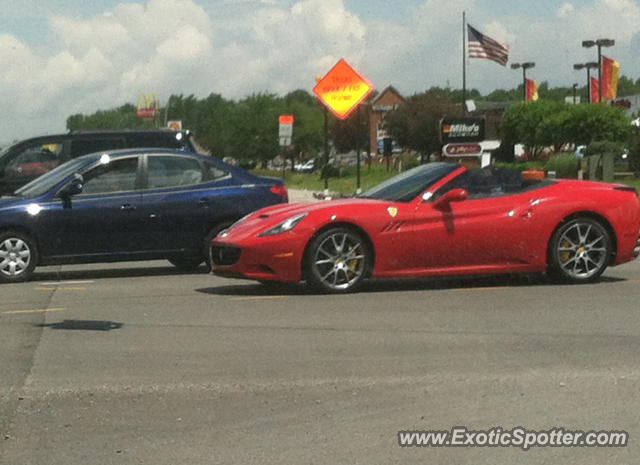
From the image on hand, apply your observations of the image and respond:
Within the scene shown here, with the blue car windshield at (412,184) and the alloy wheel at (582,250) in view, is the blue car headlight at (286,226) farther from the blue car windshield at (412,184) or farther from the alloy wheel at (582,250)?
the alloy wheel at (582,250)

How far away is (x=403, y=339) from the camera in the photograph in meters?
9.34

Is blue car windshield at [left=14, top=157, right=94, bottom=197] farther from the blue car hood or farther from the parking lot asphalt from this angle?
the parking lot asphalt

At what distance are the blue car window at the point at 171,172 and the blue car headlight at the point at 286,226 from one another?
3419mm

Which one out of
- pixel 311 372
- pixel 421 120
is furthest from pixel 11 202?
pixel 421 120

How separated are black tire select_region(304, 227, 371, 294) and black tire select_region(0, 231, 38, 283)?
4.03m

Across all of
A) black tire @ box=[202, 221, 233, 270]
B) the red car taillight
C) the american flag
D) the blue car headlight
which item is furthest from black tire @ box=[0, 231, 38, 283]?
the american flag

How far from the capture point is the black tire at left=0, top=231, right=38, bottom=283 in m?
14.7

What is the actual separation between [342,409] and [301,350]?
197 centimetres

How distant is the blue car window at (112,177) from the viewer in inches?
596

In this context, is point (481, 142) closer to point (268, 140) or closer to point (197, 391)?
point (197, 391)

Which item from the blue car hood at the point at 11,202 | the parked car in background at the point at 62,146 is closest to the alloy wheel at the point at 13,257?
the blue car hood at the point at 11,202

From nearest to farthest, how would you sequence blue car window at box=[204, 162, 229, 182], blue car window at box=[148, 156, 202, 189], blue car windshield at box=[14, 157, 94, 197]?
1. blue car windshield at box=[14, 157, 94, 197]
2. blue car window at box=[148, 156, 202, 189]
3. blue car window at box=[204, 162, 229, 182]

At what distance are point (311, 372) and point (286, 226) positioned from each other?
4148mm

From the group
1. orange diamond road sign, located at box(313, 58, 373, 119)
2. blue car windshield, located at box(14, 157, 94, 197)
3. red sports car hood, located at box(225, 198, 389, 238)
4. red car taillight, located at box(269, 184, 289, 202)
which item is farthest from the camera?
orange diamond road sign, located at box(313, 58, 373, 119)
